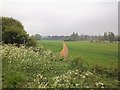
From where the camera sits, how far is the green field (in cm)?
1385

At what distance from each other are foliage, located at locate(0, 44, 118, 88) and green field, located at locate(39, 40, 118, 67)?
219 centimetres

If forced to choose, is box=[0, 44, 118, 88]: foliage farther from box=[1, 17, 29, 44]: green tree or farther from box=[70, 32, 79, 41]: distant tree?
box=[70, 32, 79, 41]: distant tree

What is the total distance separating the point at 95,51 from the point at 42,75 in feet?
29.2

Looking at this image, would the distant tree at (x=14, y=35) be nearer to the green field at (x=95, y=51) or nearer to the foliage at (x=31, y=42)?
the foliage at (x=31, y=42)

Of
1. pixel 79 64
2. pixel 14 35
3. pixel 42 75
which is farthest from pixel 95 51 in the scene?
pixel 42 75

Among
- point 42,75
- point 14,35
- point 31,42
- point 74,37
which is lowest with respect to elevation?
point 42,75

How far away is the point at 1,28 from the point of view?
19.5 m

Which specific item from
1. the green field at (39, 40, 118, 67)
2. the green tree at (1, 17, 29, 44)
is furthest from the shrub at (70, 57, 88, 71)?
the green tree at (1, 17, 29, 44)

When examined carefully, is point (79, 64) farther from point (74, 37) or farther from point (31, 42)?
point (74, 37)

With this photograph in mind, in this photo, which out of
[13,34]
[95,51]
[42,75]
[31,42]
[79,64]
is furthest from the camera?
[31,42]

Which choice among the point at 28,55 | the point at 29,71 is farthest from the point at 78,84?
the point at 28,55

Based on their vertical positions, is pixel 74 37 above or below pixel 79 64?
above

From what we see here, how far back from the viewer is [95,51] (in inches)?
723

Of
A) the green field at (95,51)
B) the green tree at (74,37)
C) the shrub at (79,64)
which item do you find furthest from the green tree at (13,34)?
the shrub at (79,64)
